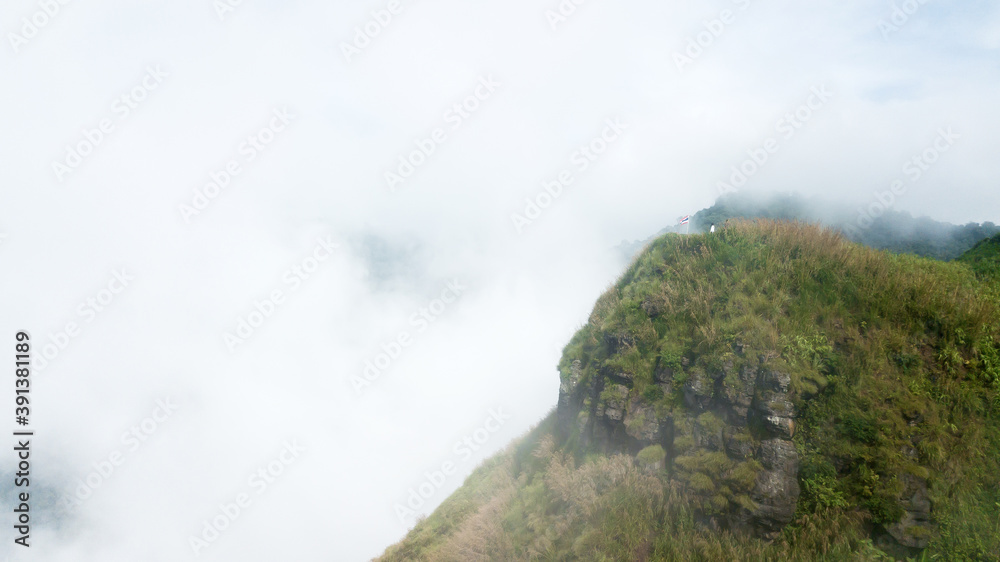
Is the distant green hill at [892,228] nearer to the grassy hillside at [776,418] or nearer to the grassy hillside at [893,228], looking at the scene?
the grassy hillside at [893,228]

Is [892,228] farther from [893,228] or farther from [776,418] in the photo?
[776,418]

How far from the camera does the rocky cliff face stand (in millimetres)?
9859

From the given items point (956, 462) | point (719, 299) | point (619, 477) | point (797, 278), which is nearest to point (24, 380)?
point (619, 477)

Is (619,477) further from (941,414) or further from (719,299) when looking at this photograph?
(941,414)

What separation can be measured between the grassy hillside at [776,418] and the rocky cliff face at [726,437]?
4cm

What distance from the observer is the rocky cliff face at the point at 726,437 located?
9859 mm

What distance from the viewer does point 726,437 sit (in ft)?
35.3

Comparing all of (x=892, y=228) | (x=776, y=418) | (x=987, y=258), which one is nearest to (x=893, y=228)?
(x=892, y=228)

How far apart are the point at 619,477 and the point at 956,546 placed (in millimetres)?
6437

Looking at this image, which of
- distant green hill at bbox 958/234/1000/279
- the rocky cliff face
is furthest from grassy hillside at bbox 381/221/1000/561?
distant green hill at bbox 958/234/1000/279

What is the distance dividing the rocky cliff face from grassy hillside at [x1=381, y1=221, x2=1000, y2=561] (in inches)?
1.4

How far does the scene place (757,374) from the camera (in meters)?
10.9

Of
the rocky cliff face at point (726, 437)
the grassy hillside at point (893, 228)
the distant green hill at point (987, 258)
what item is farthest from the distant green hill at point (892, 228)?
the rocky cliff face at point (726, 437)

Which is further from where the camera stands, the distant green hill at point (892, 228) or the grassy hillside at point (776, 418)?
the distant green hill at point (892, 228)
